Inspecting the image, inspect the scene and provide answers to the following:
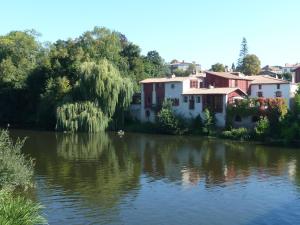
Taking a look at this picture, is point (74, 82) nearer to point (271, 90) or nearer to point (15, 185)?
point (271, 90)

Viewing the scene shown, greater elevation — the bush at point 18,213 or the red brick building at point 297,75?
the red brick building at point 297,75

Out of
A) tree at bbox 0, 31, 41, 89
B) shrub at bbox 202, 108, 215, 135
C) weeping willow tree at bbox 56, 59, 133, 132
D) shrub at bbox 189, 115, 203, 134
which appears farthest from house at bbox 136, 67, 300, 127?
tree at bbox 0, 31, 41, 89

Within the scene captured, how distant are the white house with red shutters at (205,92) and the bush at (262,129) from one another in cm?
760

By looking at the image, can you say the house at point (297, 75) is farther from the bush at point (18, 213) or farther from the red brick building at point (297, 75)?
the bush at point (18, 213)

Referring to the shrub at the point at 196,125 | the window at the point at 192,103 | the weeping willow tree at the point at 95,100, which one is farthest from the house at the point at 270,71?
the weeping willow tree at the point at 95,100

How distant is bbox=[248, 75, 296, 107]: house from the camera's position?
70.3 metres

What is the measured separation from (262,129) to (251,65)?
6728cm

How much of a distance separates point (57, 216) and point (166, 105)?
47047mm

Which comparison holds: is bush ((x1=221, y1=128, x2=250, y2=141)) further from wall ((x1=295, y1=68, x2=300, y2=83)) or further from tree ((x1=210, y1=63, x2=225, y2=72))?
tree ((x1=210, y1=63, x2=225, y2=72))

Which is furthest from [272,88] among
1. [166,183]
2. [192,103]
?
[166,183]

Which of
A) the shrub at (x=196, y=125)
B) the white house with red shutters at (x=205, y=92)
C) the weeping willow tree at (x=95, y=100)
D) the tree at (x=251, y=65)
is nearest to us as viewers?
the shrub at (x=196, y=125)

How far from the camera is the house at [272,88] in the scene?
2768 inches

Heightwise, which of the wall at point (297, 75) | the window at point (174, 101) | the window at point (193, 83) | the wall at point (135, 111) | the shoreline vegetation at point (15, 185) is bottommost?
the shoreline vegetation at point (15, 185)

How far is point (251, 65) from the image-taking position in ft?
412
